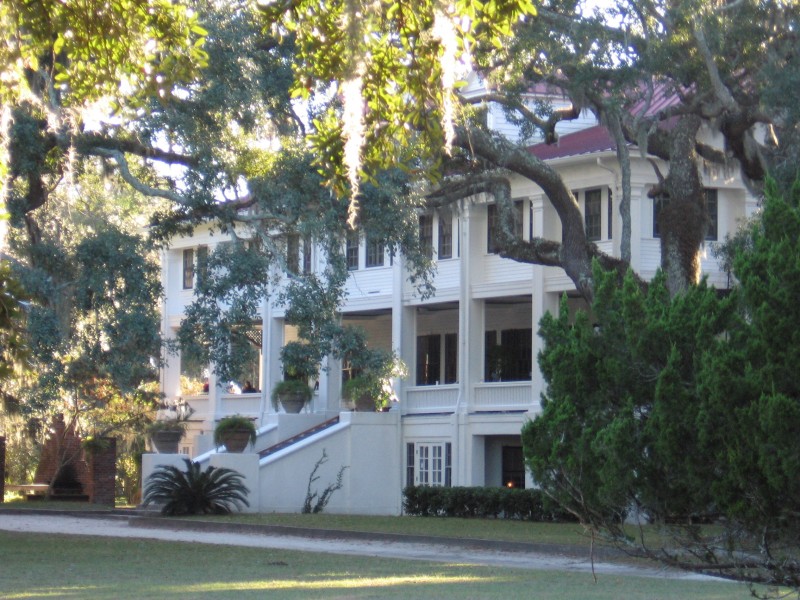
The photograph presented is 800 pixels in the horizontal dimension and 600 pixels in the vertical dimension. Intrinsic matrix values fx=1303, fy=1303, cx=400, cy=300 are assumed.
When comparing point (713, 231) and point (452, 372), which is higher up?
point (713, 231)

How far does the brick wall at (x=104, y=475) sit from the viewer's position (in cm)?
3578

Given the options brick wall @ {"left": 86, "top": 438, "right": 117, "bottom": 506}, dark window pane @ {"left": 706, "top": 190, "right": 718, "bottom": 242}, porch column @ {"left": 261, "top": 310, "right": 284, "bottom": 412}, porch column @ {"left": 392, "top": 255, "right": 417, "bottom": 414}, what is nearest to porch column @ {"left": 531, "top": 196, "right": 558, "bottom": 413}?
dark window pane @ {"left": 706, "top": 190, "right": 718, "bottom": 242}

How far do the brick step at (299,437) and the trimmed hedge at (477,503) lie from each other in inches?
130

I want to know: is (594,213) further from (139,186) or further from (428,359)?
(139,186)

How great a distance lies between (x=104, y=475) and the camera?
35.9m

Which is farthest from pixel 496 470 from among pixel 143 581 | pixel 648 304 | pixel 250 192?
pixel 648 304

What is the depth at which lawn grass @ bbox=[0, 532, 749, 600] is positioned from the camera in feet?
46.6

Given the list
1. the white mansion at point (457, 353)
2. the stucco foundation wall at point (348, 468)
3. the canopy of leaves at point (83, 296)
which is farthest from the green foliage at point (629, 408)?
the stucco foundation wall at point (348, 468)

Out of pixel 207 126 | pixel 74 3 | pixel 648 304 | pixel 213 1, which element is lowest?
pixel 648 304

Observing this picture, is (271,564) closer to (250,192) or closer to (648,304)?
(250,192)

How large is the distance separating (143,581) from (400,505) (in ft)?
57.7

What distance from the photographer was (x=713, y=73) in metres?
20.9

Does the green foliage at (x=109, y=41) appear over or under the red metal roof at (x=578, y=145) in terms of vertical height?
under

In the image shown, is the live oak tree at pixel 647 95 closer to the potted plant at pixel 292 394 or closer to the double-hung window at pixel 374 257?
the double-hung window at pixel 374 257
